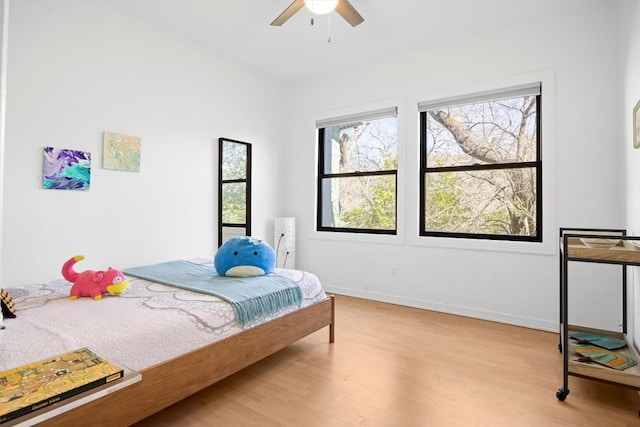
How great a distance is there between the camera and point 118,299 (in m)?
1.97

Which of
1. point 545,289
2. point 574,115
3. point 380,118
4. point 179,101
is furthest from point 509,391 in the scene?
point 179,101

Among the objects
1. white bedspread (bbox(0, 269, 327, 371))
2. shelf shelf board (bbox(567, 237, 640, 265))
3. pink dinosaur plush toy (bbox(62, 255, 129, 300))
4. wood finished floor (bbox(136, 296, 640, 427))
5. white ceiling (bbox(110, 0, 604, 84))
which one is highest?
white ceiling (bbox(110, 0, 604, 84))

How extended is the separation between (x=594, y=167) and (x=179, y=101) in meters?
3.76

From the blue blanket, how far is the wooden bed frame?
10 centimetres

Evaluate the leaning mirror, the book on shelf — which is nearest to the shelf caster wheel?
the book on shelf

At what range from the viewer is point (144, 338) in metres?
1.53

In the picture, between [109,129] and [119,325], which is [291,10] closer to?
[109,129]

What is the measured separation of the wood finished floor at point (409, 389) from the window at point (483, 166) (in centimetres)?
105

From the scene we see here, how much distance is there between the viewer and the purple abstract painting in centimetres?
255

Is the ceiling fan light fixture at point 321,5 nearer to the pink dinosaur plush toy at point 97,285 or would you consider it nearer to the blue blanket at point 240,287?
the blue blanket at point 240,287

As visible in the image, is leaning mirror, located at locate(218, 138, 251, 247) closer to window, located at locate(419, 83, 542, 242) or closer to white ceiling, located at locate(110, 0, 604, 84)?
white ceiling, located at locate(110, 0, 604, 84)

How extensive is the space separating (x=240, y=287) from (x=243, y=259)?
33cm

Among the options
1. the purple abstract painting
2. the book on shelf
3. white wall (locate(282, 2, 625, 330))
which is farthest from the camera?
white wall (locate(282, 2, 625, 330))

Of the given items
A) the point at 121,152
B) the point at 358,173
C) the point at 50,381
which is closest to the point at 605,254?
the point at 50,381
